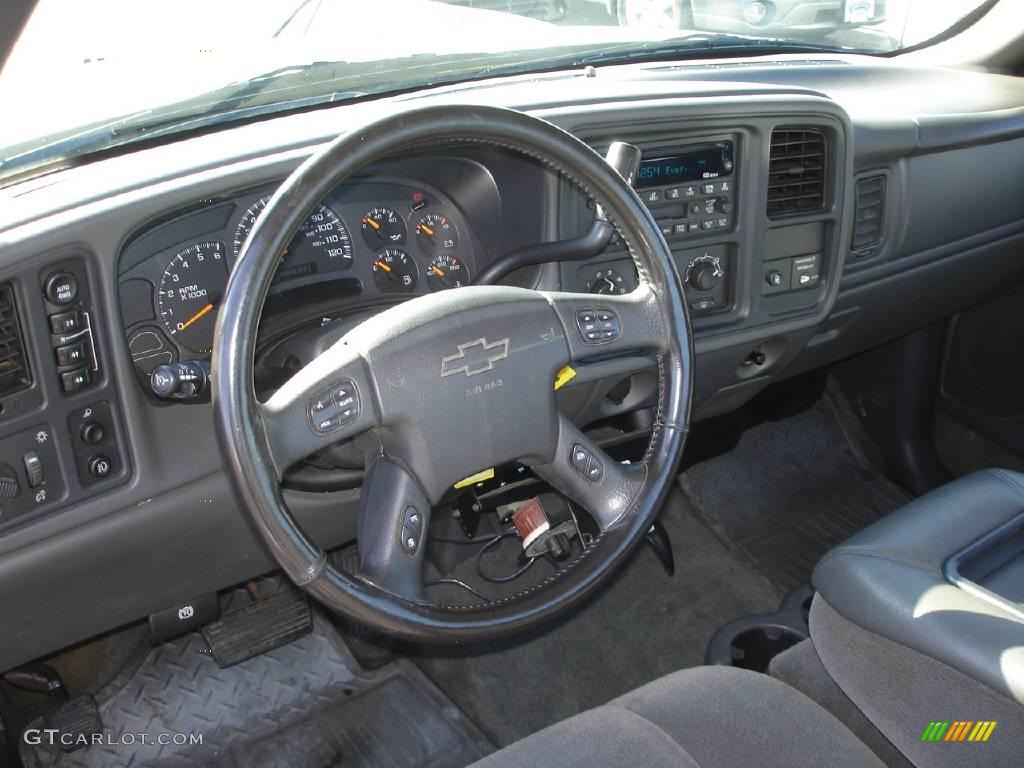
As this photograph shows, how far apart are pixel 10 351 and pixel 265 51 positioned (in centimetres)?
68

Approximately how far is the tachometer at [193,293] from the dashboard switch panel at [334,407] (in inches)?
14.5

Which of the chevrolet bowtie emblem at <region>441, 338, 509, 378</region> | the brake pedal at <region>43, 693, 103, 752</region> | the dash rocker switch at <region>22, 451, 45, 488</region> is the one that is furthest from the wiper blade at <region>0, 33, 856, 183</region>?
the brake pedal at <region>43, 693, 103, 752</region>

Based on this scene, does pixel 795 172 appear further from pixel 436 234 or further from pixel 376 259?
pixel 376 259

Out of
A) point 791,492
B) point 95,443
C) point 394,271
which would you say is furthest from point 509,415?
point 791,492

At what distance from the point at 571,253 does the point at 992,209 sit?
1.46 m

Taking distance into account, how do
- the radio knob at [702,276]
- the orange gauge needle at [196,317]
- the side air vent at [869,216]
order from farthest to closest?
the side air vent at [869,216] → the radio knob at [702,276] → the orange gauge needle at [196,317]

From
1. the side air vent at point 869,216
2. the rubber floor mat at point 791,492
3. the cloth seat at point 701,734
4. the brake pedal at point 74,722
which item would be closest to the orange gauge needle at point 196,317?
the cloth seat at point 701,734

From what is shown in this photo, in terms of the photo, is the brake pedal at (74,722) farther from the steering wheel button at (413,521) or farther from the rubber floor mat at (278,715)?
the steering wheel button at (413,521)

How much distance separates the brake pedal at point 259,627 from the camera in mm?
2197

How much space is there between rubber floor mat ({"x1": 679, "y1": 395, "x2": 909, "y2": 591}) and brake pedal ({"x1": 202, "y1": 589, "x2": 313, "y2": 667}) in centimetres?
114

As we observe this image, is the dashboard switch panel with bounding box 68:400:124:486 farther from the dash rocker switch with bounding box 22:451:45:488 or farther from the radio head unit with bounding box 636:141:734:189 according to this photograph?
the radio head unit with bounding box 636:141:734:189

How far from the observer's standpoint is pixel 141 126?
60.9 inches

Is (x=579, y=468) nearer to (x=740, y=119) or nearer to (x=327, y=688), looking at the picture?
(x=740, y=119)

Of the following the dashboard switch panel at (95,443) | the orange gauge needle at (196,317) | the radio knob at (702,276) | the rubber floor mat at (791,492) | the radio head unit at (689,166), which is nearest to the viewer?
the dashboard switch panel at (95,443)
